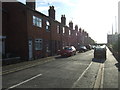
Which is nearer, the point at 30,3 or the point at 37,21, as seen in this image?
the point at 37,21

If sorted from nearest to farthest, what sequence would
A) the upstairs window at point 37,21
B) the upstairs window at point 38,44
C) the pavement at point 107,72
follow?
the pavement at point 107,72 < the upstairs window at point 37,21 < the upstairs window at point 38,44

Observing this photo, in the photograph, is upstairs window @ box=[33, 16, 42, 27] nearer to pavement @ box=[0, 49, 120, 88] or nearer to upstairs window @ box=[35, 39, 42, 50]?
upstairs window @ box=[35, 39, 42, 50]

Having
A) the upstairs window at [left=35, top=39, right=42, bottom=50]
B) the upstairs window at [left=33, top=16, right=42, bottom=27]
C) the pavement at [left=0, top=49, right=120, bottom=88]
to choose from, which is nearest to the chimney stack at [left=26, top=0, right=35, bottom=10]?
the upstairs window at [left=33, top=16, right=42, bottom=27]

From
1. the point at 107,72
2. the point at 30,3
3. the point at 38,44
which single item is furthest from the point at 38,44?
the point at 107,72

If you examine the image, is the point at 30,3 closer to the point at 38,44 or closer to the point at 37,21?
the point at 37,21

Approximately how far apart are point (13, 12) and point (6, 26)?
6.35ft

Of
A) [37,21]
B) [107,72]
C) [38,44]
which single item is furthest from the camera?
[38,44]

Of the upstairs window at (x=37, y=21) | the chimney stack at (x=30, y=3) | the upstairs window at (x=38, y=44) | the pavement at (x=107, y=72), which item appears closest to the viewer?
the pavement at (x=107, y=72)

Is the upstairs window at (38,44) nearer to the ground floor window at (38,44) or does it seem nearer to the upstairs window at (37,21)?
the ground floor window at (38,44)

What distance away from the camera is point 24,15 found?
86.9ft

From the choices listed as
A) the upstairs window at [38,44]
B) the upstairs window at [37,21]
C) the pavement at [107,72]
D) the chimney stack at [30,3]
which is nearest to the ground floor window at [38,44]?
the upstairs window at [38,44]

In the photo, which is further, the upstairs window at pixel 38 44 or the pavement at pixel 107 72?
the upstairs window at pixel 38 44

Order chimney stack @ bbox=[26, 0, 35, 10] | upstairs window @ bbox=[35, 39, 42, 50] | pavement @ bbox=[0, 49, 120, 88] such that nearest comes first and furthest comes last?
pavement @ bbox=[0, 49, 120, 88], upstairs window @ bbox=[35, 39, 42, 50], chimney stack @ bbox=[26, 0, 35, 10]

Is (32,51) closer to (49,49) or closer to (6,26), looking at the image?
(6,26)
